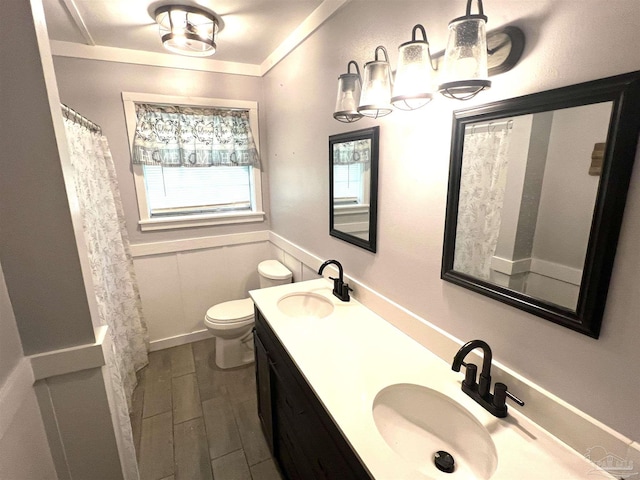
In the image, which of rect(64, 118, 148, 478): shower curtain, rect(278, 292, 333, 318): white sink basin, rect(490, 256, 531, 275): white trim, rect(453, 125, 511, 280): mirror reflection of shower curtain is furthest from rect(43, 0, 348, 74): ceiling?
rect(278, 292, 333, 318): white sink basin

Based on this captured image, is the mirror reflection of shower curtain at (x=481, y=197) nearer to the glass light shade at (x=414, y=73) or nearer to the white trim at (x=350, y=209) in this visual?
the glass light shade at (x=414, y=73)

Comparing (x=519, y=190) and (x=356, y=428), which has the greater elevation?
(x=519, y=190)

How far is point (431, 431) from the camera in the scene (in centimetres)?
99

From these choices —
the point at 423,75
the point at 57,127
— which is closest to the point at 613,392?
the point at 423,75

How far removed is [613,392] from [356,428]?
0.63 meters

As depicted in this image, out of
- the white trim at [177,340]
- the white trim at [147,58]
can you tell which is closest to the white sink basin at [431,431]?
the white trim at [177,340]

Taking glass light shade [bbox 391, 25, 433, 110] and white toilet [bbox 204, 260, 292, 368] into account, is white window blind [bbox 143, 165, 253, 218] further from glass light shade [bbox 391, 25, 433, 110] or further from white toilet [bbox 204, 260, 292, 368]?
glass light shade [bbox 391, 25, 433, 110]

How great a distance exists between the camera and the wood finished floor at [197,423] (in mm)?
1655

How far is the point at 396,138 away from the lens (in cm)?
129

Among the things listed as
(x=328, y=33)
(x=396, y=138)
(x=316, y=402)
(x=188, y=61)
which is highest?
(x=188, y=61)

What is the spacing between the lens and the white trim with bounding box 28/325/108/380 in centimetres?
96

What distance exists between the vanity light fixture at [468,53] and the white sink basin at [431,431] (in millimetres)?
932

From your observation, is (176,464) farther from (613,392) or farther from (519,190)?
(519,190)

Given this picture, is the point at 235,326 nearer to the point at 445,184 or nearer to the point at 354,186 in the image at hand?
the point at 354,186
